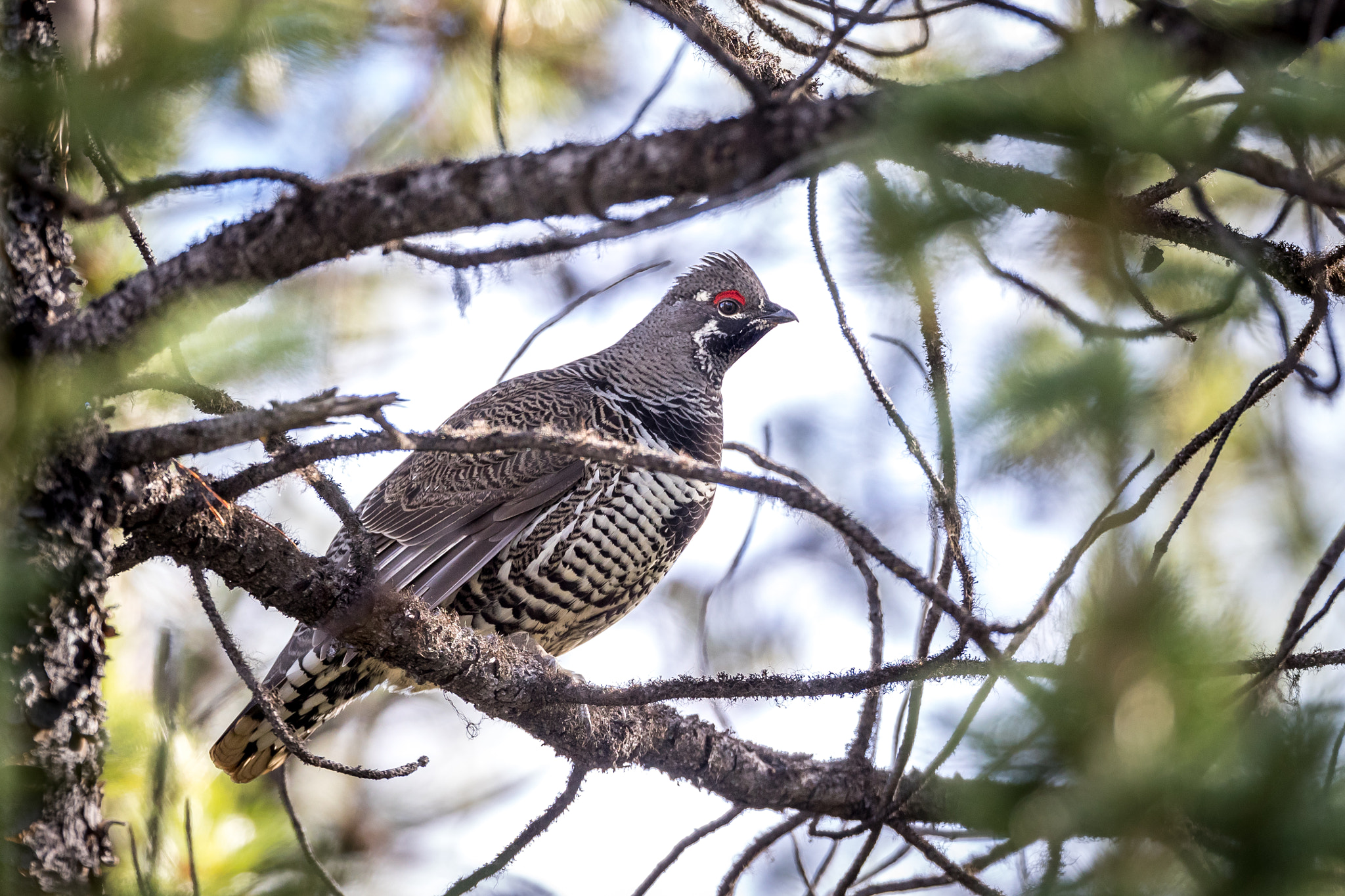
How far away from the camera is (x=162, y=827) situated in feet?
9.82

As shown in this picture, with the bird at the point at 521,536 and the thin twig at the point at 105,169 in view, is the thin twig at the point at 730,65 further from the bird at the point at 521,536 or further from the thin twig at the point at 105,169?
the bird at the point at 521,536

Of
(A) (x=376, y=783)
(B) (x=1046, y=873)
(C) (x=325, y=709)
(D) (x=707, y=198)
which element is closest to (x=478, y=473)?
(C) (x=325, y=709)

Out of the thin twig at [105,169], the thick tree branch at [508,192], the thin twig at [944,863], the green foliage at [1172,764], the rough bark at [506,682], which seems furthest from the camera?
the thin twig at [944,863]

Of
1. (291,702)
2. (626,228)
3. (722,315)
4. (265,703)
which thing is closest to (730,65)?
(626,228)

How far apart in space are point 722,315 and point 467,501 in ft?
6.14

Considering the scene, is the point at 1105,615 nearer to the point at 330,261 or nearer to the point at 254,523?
the point at 330,261

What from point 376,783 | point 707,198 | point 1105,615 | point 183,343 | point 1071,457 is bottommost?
point 1105,615

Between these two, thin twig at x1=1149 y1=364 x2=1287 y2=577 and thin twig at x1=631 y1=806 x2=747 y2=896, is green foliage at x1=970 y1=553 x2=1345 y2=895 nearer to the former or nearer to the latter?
thin twig at x1=1149 y1=364 x2=1287 y2=577

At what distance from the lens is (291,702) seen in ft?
13.3

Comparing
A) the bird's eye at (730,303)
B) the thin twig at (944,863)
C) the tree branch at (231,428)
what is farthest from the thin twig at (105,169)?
the bird's eye at (730,303)

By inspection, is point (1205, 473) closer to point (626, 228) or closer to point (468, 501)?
point (626, 228)

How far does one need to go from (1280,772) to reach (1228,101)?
995 mm

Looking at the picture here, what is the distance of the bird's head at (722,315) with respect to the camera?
5461mm

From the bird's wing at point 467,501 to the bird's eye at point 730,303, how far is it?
1116 mm
